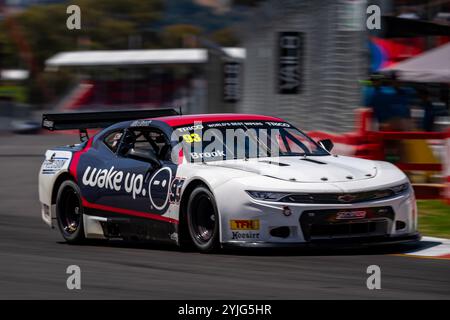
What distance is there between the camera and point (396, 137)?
13766 mm

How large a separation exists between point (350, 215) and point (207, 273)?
145cm

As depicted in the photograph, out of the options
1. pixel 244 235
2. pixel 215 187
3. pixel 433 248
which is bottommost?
pixel 433 248

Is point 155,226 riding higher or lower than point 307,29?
lower

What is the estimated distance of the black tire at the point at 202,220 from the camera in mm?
8484

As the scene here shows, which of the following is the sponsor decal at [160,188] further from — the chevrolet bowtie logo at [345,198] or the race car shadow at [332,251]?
the chevrolet bowtie logo at [345,198]

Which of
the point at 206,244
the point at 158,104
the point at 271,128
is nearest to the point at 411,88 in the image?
the point at 271,128

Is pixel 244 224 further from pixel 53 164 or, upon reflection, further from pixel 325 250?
pixel 53 164

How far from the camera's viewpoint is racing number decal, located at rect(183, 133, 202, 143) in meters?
9.29

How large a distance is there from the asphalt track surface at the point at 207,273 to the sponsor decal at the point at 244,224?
0.81 ft

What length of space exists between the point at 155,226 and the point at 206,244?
0.81 m

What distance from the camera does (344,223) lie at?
8211 mm

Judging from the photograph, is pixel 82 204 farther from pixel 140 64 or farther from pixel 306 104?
pixel 140 64

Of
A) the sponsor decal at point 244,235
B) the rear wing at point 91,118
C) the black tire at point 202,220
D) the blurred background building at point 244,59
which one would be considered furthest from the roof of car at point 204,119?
the blurred background building at point 244,59

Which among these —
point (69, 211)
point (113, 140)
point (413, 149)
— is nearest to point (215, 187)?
point (113, 140)
